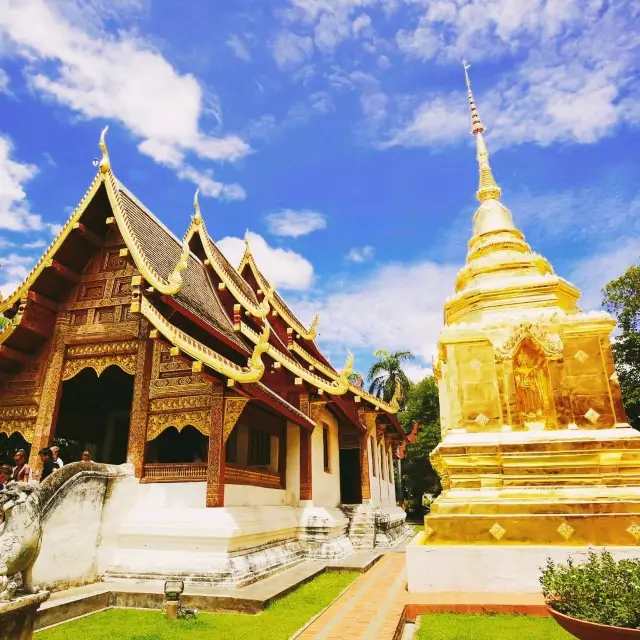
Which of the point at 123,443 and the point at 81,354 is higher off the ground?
the point at 81,354

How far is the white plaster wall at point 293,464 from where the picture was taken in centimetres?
1019

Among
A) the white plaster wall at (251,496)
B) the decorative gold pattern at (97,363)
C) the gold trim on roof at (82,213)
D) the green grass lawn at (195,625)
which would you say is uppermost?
the gold trim on roof at (82,213)

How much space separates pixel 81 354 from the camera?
8.24 m

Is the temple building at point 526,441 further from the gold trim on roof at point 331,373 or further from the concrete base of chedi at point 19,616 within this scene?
the gold trim on roof at point 331,373

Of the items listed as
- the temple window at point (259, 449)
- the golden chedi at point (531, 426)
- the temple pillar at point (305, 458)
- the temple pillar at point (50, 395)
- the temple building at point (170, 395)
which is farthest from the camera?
the temple pillar at point (305, 458)

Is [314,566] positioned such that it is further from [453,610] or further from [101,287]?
[101,287]

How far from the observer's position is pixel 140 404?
770 cm

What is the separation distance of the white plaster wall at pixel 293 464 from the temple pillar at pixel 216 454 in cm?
338

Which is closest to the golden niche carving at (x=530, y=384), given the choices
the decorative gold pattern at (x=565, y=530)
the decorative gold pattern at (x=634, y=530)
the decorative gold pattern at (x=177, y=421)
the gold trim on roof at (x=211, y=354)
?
the decorative gold pattern at (x=565, y=530)

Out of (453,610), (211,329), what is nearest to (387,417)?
(211,329)

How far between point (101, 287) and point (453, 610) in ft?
23.9

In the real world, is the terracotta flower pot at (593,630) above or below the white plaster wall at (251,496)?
below

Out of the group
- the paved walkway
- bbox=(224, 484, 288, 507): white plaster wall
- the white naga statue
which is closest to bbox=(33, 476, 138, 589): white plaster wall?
bbox=(224, 484, 288, 507): white plaster wall

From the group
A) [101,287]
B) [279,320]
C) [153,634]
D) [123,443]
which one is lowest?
[153,634]
